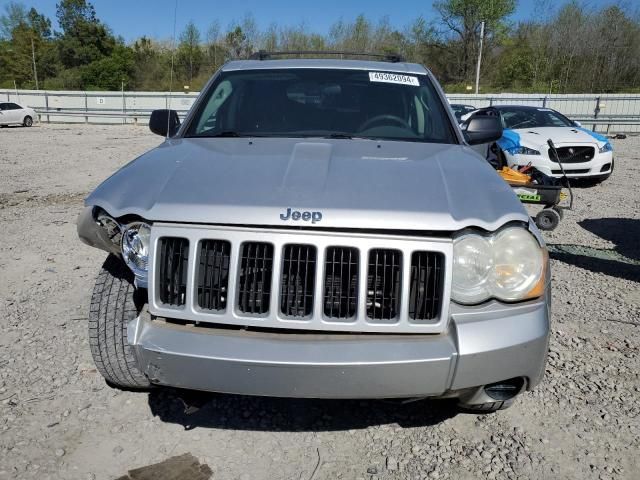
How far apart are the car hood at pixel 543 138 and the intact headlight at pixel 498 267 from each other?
8.50 m

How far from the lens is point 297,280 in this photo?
7.07 ft

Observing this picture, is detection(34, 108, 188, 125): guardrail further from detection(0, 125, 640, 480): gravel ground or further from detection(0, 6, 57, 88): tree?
detection(0, 6, 57, 88): tree

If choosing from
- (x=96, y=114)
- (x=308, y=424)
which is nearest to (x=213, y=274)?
(x=308, y=424)

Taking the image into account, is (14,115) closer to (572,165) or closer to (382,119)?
(572,165)

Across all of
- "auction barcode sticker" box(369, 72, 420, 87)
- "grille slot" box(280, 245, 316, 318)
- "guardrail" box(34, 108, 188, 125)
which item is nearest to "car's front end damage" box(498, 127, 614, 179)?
"auction barcode sticker" box(369, 72, 420, 87)

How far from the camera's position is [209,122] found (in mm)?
3666

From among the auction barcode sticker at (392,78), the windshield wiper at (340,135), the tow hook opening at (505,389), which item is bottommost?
the tow hook opening at (505,389)

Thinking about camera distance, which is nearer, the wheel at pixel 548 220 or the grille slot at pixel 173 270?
the grille slot at pixel 173 270

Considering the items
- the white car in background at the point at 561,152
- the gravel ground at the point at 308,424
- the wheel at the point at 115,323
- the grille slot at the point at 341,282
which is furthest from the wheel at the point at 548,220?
the wheel at the point at 115,323

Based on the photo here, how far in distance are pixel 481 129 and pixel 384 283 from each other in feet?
6.84

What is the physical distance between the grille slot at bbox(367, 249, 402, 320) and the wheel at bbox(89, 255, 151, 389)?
1.06 metres

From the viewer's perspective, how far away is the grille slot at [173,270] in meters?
2.21

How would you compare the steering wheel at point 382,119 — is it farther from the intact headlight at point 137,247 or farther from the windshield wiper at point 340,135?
the intact headlight at point 137,247

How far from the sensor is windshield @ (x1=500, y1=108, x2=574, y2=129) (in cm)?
1180
